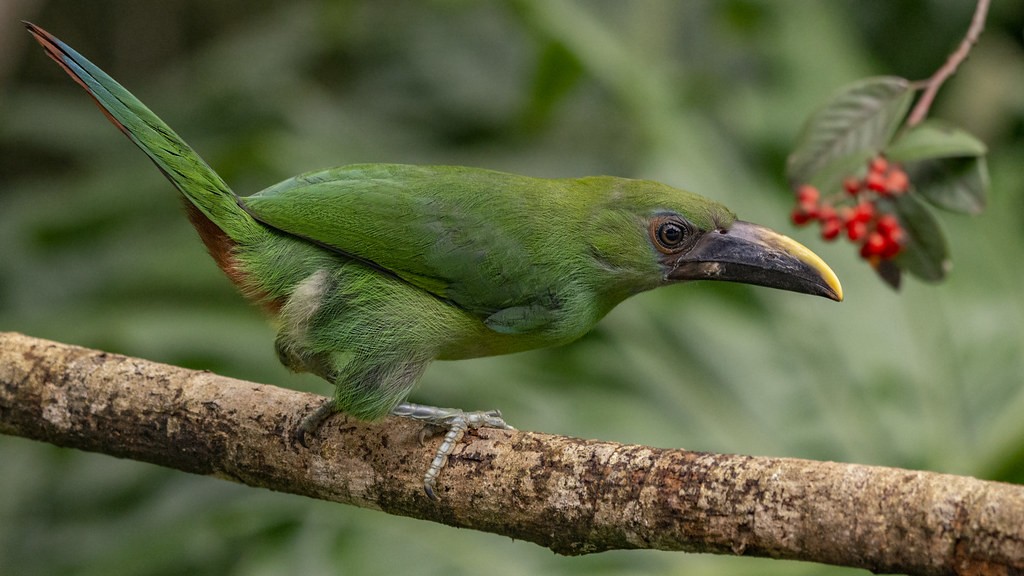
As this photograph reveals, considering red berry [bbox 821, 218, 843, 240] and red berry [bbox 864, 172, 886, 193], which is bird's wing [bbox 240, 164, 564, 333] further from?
red berry [bbox 864, 172, 886, 193]

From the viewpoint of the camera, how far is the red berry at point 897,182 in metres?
2.62

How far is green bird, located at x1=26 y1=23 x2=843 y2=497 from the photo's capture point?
2.62 meters

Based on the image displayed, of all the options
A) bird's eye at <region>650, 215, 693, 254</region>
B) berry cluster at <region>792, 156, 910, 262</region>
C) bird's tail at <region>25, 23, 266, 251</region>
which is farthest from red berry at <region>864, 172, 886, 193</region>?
bird's tail at <region>25, 23, 266, 251</region>

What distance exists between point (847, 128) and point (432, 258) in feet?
3.45

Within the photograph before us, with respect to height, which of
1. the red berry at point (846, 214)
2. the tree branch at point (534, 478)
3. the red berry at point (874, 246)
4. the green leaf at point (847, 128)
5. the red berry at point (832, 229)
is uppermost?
the green leaf at point (847, 128)

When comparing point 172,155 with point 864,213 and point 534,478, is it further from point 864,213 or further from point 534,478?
point 864,213

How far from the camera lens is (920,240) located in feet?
8.82

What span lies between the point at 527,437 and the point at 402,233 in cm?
66

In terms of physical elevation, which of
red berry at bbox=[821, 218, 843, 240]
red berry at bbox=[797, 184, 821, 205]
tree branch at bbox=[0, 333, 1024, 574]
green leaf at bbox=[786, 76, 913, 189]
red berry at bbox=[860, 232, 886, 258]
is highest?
green leaf at bbox=[786, 76, 913, 189]

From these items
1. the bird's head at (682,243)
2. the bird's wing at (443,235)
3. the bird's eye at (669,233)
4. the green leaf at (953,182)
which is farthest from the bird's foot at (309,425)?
the green leaf at (953,182)

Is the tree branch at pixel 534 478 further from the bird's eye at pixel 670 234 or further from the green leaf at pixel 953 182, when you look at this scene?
the green leaf at pixel 953 182

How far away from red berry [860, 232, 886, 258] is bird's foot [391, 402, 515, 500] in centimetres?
96

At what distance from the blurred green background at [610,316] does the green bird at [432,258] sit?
3.03 feet

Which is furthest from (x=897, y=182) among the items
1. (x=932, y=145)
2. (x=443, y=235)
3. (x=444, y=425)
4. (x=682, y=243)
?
(x=444, y=425)
